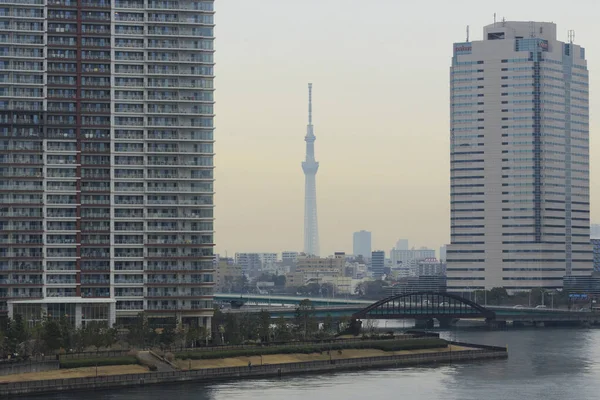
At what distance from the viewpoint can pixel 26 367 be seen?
16438 cm

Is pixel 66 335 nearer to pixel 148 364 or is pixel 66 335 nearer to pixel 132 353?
pixel 132 353

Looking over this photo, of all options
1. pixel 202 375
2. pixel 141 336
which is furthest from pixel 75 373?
pixel 141 336

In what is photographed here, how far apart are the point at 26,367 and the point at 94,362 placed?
9763 millimetres

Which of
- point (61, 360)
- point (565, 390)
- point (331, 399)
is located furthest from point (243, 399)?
point (565, 390)

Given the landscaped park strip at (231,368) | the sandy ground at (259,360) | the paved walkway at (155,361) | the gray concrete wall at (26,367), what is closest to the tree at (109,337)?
the paved walkway at (155,361)

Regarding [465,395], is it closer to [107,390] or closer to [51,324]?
[107,390]

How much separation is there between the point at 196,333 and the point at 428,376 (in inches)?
1511

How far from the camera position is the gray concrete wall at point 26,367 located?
530 feet

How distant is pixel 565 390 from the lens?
162375 millimetres

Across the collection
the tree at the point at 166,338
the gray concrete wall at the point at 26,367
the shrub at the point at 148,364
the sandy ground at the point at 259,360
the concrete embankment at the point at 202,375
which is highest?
the tree at the point at 166,338

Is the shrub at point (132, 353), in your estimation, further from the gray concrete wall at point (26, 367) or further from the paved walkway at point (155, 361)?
the gray concrete wall at point (26, 367)

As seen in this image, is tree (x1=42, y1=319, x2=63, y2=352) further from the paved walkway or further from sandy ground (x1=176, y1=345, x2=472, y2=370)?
sandy ground (x1=176, y1=345, x2=472, y2=370)

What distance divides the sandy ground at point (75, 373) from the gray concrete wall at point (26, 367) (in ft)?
3.71

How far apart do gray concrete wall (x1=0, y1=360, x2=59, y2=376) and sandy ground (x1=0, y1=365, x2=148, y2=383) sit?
3.71ft
